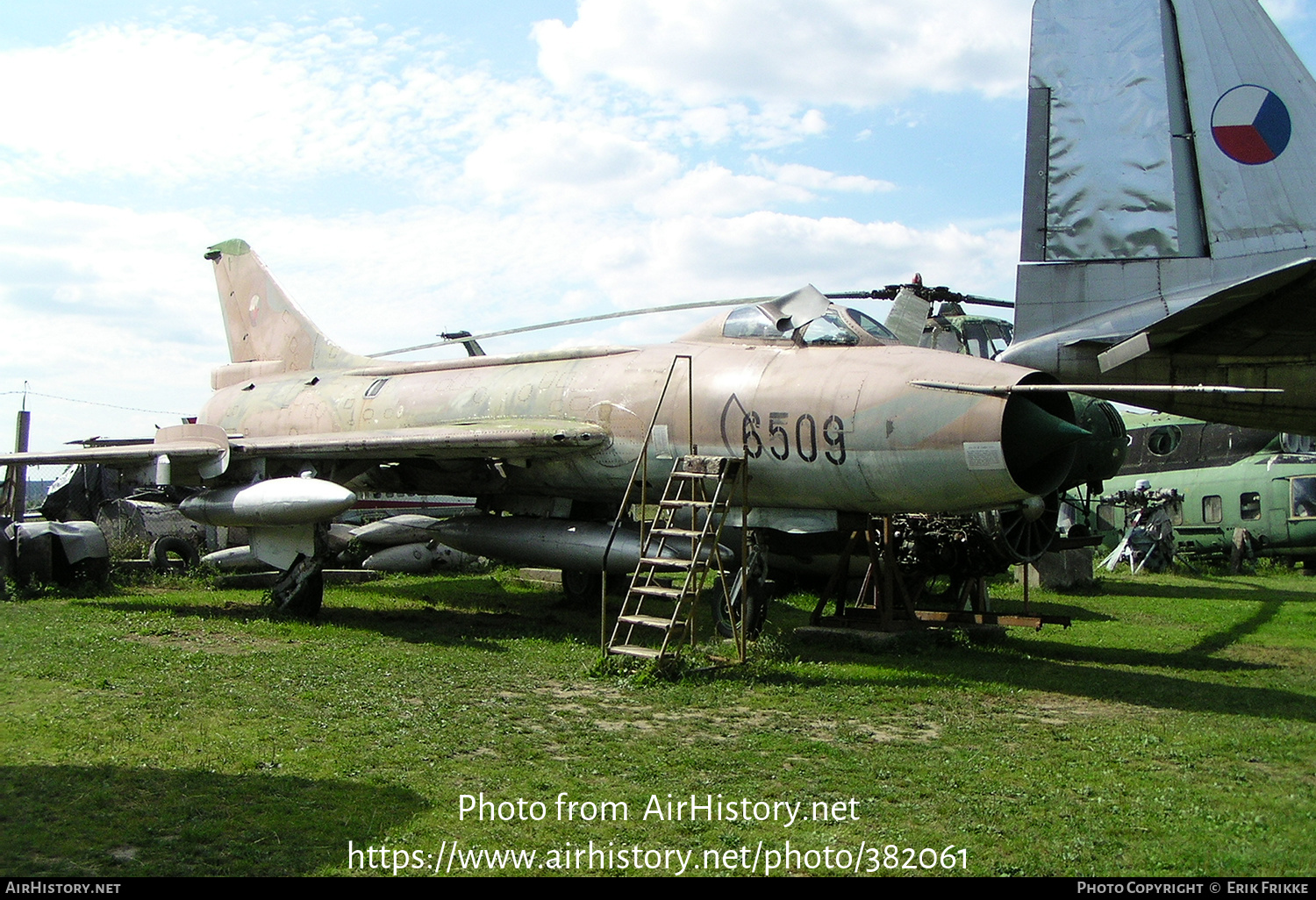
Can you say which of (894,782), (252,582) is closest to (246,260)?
(252,582)

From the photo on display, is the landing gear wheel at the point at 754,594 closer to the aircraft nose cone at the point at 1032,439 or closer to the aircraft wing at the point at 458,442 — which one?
the aircraft wing at the point at 458,442

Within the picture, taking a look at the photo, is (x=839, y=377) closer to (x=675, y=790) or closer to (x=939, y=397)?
(x=939, y=397)

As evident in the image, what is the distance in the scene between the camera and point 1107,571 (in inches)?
792

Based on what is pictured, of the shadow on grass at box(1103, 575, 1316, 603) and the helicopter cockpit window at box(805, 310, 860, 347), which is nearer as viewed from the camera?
the helicopter cockpit window at box(805, 310, 860, 347)

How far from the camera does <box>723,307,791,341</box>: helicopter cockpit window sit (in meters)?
10.1

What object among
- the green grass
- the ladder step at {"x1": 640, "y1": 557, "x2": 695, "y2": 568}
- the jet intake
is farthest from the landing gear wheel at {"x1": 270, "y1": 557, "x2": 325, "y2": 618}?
the ladder step at {"x1": 640, "y1": 557, "x2": 695, "y2": 568}

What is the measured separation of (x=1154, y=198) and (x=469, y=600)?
32.0ft

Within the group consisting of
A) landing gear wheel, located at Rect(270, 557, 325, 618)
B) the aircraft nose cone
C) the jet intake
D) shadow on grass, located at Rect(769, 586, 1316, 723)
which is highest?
the aircraft nose cone

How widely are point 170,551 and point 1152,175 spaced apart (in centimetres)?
1497

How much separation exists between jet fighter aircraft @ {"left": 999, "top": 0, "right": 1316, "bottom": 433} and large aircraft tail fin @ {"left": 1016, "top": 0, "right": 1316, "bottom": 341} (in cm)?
1

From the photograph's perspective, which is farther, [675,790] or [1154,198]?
[1154,198]

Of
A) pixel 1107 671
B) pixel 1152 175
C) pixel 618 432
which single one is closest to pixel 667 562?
pixel 618 432

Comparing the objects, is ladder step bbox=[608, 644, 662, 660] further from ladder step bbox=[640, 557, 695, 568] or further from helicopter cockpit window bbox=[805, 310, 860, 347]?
helicopter cockpit window bbox=[805, 310, 860, 347]

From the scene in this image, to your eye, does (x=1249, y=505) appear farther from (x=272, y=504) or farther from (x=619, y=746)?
(x=619, y=746)
